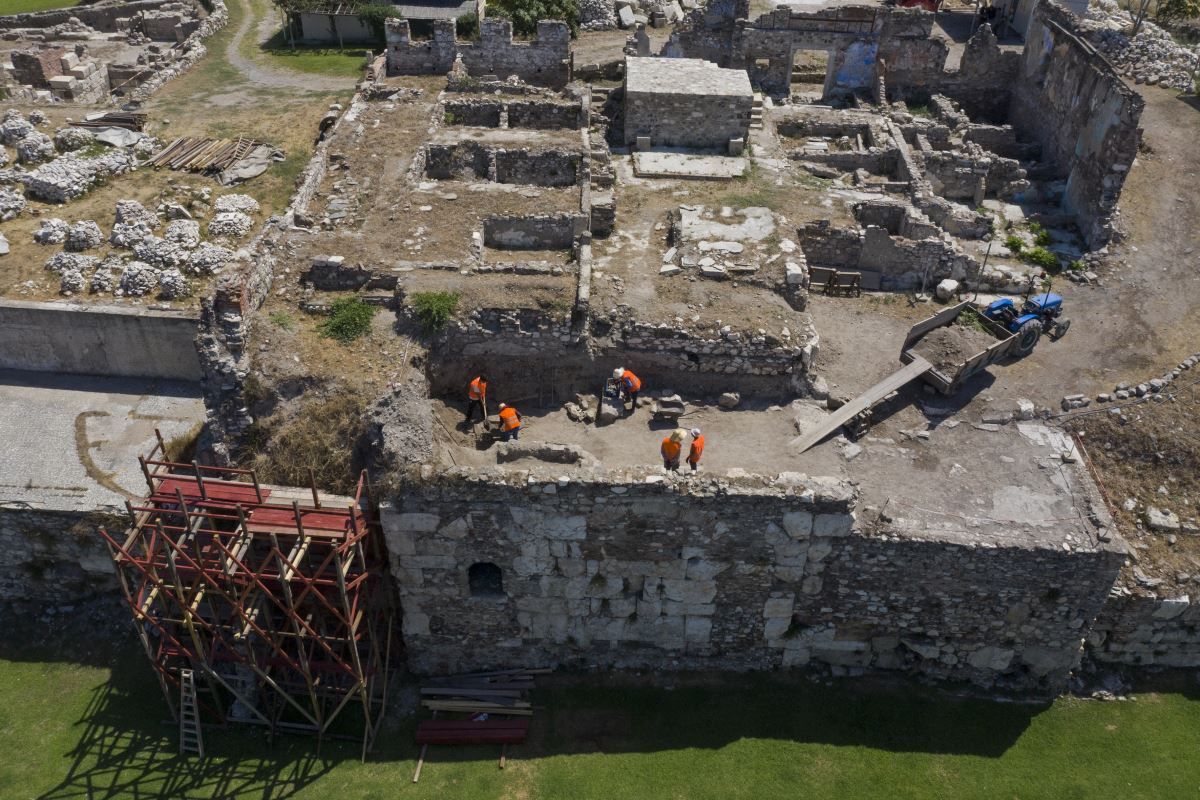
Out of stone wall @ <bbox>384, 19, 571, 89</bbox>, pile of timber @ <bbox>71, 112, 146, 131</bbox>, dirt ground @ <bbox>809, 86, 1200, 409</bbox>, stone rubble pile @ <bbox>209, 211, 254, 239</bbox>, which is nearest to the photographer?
dirt ground @ <bbox>809, 86, 1200, 409</bbox>

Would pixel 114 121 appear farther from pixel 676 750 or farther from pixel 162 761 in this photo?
pixel 676 750

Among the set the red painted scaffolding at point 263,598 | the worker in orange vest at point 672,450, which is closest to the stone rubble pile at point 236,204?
the red painted scaffolding at point 263,598

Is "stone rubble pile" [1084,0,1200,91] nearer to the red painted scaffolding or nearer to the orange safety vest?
the orange safety vest

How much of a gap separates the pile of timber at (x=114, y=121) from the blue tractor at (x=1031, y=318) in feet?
80.6

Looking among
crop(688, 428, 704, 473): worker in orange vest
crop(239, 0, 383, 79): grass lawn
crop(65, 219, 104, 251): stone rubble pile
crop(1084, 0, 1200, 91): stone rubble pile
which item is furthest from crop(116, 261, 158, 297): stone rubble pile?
crop(1084, 0, 1200, 91): stone rubble pile

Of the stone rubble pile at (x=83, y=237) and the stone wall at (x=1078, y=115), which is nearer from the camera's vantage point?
the stone wall at (x=1078, y=115)

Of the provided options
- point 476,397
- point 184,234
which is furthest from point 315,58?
point 476,397

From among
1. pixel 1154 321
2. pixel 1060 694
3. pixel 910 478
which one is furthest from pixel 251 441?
pixel 1154 321

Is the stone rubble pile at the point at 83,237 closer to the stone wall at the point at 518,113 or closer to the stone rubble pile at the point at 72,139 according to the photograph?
the stone rubble pile at the point at 72,139

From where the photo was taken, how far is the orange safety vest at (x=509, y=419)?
1438cm

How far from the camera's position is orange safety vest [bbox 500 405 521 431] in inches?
566

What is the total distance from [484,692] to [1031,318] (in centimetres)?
1194

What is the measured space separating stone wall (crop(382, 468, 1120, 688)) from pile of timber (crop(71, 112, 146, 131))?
20549 mm

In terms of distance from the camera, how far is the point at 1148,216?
20812mm
